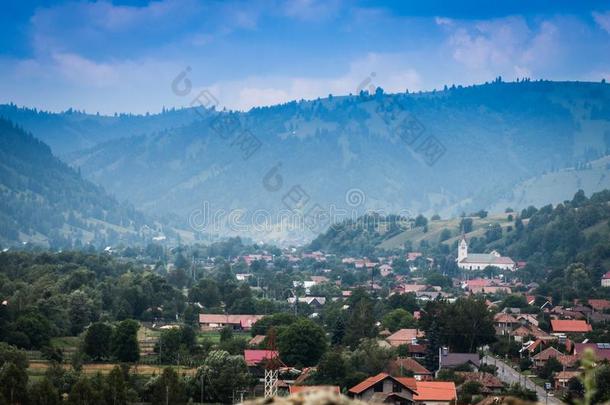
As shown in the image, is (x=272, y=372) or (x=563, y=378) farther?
(x=563, y=378)

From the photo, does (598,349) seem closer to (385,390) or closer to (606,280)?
(385,390)

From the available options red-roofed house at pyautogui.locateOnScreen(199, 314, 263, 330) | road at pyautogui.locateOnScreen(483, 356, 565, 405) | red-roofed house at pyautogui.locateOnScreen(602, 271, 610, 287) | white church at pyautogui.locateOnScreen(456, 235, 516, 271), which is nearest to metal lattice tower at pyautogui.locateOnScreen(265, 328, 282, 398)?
road at pyautogui.locateOnScreen(483, 356, 565, 405)

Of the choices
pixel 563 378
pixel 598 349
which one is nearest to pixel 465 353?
pixel 598 349

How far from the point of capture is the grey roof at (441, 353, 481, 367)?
62562 mm

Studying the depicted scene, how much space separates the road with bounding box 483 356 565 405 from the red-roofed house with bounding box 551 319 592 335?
495 inches

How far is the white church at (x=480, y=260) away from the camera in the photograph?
540 ft

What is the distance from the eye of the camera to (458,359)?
63.4 m

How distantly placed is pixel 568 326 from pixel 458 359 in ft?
70.4

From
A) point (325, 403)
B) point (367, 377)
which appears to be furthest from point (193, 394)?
point (325, 403)

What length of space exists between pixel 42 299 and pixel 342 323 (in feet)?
64.3

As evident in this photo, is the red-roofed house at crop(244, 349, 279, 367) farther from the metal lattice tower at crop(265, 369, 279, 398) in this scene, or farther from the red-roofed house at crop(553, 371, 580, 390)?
the red-roofed house at crop(553, 371, 580, 390)

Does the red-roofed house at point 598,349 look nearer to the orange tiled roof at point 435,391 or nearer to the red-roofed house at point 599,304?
the orange tiled roof at point 435,391

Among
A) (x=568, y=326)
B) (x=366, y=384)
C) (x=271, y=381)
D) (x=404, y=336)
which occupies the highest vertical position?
(x=568, y=326)

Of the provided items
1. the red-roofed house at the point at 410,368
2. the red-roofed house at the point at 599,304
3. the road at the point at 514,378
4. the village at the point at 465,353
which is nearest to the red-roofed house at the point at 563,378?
the village at the point at 465,353
